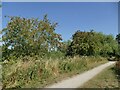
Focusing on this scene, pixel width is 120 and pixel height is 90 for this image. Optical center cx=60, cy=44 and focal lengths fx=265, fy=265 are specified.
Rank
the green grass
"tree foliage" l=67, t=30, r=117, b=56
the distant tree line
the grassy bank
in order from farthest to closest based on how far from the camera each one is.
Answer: "tree foliage" l=67, t=30, r=117, b=56 < the distant tree line < the green grass < the grassy bank

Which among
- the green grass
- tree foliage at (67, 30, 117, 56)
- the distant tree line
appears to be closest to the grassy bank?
the green grass

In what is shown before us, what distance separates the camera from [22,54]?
2966 cm

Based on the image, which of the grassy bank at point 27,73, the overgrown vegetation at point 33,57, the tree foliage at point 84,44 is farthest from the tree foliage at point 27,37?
the tree foliage at point 84,44

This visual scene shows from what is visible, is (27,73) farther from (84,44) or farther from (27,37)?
(84,44)

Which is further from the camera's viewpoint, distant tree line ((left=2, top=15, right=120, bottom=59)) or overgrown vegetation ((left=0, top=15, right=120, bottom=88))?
distant tree line ((left=2, top=15, right=120, bottom=59))

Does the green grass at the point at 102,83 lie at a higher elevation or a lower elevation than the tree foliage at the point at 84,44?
lower

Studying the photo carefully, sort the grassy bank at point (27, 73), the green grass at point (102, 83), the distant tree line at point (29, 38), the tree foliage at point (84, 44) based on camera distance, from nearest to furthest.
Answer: the grassy bank at point (27, 73) → the green grass at point (102, 83) → the distant tree line at point (29, 38) → the tree foliage at point (84, 44)

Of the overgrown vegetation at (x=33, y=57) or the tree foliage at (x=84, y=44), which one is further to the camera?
the tree foliage at (x=84, y=44)

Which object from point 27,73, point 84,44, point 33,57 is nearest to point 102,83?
point 27,73

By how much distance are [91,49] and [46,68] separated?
1289 inches

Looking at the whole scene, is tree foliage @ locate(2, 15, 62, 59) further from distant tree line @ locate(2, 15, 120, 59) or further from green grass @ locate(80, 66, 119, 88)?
green grass @ locate(80, 66, 119, 88)

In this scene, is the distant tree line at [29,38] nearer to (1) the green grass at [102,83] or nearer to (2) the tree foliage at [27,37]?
(2) the tree foliage at [27,37]

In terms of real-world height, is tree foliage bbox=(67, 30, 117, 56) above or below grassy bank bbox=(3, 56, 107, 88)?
above

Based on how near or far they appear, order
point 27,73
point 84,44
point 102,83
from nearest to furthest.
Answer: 1. point 27,73
2. point 102,83
3. point 84,44
